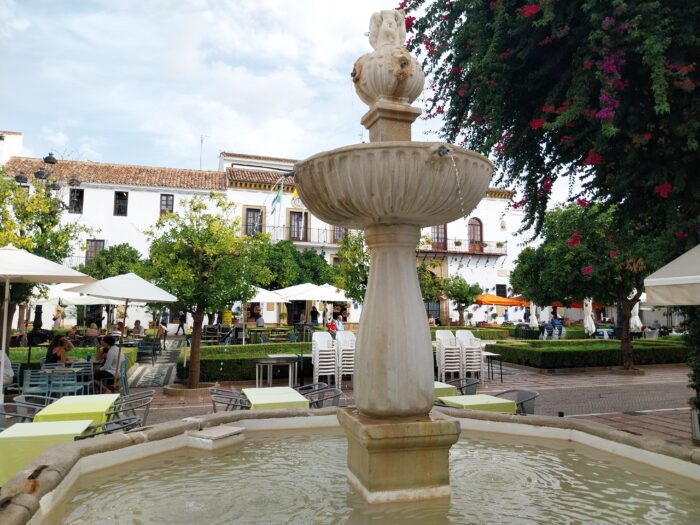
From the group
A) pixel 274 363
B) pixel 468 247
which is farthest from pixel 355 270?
pixel 468 247

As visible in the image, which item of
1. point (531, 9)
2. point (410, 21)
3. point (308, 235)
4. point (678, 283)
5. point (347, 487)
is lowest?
point (347, 487)

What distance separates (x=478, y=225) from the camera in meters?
37.0

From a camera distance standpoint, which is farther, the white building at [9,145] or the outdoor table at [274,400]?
the white building at [9,145]

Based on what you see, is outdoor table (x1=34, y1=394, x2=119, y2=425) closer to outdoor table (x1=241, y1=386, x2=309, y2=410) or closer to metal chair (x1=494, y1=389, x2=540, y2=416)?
outdoor table (x1=241, y1=386, x2=309, y2=410)

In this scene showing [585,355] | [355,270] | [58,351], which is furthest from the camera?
[355,270]

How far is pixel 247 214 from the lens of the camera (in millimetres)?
32500

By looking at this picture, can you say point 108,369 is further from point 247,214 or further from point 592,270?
point 247,214

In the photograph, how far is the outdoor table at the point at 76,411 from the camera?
4.30 metres

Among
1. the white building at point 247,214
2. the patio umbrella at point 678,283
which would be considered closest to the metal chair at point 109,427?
the patio umbrella at point 678,283

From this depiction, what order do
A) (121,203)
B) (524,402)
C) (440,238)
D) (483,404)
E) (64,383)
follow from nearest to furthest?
(483,404) < (524,402) < (64,383) < (121,203) < (440,238)

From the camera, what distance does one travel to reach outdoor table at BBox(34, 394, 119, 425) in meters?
4.30

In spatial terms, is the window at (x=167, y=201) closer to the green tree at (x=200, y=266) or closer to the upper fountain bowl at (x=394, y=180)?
the green tree at (x=200, y=266)

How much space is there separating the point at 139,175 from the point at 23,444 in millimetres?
31269

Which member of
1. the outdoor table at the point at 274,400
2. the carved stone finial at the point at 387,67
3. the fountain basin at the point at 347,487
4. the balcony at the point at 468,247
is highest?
the balcony at the point at 468,247
